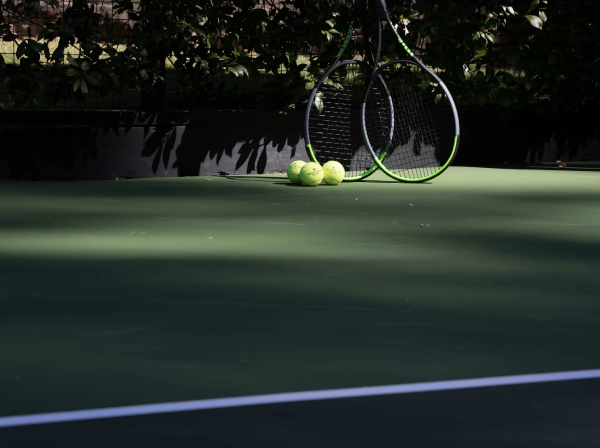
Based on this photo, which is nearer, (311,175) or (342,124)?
(311,175)

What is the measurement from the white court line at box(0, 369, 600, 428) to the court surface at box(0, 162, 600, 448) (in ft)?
0.10

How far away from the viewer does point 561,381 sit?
8.54 ft

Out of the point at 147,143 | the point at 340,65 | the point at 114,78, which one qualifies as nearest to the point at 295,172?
the point at 340,65

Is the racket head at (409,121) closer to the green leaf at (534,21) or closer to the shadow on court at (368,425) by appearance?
the green leaf at (534,21)

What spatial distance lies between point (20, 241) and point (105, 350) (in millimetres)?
2250

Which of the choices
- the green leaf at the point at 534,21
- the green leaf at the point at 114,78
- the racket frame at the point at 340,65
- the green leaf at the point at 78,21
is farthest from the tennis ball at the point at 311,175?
the green leaf at the point at 534,21

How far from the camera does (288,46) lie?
8734 mm

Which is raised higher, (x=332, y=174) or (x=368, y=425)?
(x=368, y=425)

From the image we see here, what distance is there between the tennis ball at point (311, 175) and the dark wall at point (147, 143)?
1.23 meters

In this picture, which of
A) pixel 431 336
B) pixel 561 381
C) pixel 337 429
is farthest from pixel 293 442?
pixel 431 336

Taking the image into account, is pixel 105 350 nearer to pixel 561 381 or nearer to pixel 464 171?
pixel 561 381

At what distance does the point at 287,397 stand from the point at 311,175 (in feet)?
17.1

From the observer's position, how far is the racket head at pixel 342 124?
8.95 metres

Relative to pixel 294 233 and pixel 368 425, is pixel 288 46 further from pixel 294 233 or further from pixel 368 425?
pixel 368 425
